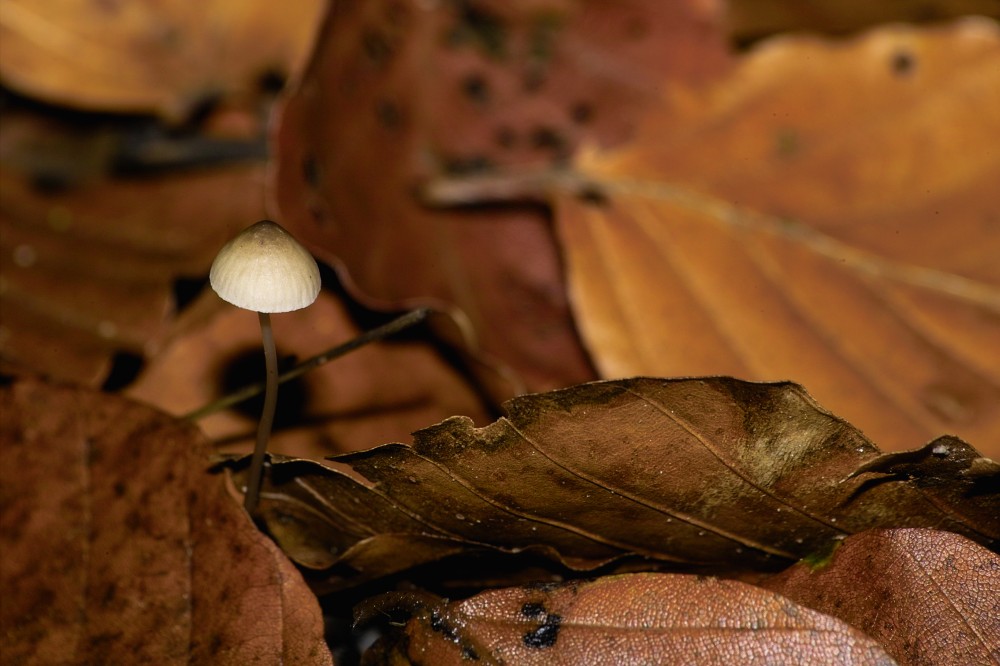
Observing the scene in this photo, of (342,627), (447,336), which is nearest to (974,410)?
(447,336)

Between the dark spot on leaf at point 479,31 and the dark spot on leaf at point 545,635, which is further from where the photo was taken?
the dark spot on leaf at point 479,31

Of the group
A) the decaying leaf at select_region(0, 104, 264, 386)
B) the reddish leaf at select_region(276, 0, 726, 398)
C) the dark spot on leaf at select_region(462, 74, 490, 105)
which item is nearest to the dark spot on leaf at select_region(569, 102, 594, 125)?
the reddish leaf at select_region(276, 0, 726, 398)

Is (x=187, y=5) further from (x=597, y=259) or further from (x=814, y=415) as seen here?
(x=814, y=415)

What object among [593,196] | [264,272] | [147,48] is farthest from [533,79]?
[264,272]

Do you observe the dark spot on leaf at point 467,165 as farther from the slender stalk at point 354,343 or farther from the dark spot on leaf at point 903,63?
the dark spot on leaf at point 903,63

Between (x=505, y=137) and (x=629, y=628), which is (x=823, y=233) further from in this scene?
(x=629, y=628)

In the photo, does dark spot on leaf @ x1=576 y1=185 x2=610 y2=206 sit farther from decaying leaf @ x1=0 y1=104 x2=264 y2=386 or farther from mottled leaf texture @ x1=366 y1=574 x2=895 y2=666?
mottled leaf texture @ x1=366 y1=574 x2=895 y2=666

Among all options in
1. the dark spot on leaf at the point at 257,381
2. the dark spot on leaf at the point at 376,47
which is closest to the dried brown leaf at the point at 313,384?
the dark spot on leaf at the point at 257,381
